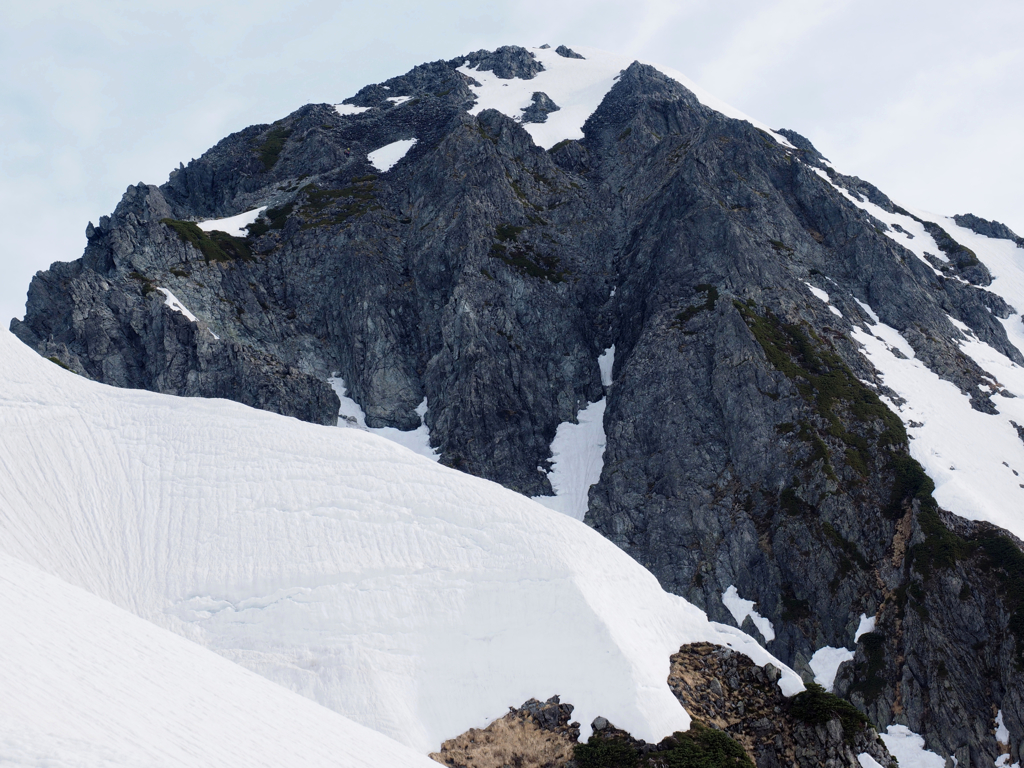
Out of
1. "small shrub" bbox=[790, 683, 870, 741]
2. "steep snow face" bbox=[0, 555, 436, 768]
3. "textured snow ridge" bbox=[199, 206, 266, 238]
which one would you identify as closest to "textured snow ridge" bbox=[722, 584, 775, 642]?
"small shrub" bbox=[790, 683, 870, 741]

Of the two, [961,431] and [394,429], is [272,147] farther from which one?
[961,431]

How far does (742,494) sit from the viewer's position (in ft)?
218

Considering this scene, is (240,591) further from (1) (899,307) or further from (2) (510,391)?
(1) (899,307)

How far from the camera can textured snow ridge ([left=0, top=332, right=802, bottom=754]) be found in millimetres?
26766

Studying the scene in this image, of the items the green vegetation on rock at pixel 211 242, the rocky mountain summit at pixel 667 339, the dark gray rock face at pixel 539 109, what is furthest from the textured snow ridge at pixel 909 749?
the dark gray rock face at pixel 539 109

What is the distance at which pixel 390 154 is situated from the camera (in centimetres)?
12875

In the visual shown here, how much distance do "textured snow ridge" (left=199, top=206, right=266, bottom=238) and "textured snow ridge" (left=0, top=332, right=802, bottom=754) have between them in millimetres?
71422

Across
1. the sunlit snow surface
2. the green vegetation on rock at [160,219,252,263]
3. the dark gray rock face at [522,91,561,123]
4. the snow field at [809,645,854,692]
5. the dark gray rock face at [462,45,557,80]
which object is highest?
the dark gray rock face at [462,45,557,80]

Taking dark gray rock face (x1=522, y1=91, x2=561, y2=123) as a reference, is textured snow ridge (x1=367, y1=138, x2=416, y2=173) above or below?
below

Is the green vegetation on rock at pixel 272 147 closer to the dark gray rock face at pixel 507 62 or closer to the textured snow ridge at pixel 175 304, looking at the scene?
the dark gray rock face at pixel 507 62

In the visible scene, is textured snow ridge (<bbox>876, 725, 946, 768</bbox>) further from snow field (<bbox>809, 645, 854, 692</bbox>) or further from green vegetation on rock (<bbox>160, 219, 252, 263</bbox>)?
green vegetation on rock (<bbox>160, 219, 252, 263</bbox>)

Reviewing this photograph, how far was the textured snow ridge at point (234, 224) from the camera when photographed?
10538cm

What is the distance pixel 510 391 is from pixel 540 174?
1906 inches

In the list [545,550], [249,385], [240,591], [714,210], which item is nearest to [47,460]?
[240,591]
